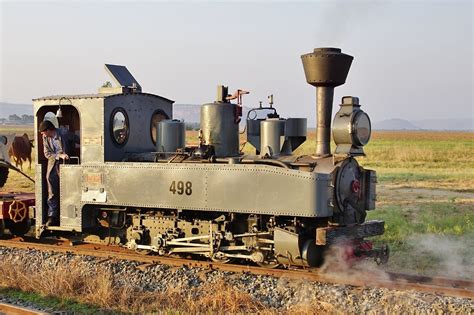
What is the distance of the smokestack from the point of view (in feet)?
27.2

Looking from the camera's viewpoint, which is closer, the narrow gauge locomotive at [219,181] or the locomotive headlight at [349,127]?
the narrow gauge locomotive at [219,181]

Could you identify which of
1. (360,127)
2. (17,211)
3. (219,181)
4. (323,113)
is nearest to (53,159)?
(17,211)

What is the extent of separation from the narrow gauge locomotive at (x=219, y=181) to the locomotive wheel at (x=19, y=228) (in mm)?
1592

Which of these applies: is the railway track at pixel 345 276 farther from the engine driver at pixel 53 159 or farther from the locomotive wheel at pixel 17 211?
the locomotive wheel at pixel 17 211

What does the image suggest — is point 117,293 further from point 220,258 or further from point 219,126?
point 219,126

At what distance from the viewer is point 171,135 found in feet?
31.2

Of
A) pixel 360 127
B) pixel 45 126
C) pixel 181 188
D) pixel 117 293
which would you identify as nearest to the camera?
pixel 117 293

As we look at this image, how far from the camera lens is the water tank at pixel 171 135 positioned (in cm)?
948

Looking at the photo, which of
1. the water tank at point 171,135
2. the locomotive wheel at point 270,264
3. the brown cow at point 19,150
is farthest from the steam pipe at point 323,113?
the brown cow at point 19,150

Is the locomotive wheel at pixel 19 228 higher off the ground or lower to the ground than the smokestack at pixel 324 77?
lower

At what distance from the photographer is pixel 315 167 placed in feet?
27.1

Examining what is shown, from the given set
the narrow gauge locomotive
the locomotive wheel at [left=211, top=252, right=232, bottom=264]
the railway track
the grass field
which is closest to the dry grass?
the railway track

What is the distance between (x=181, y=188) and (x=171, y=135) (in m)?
1.24

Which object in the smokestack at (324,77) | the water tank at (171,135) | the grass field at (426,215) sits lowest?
the grass field at (426,215)
